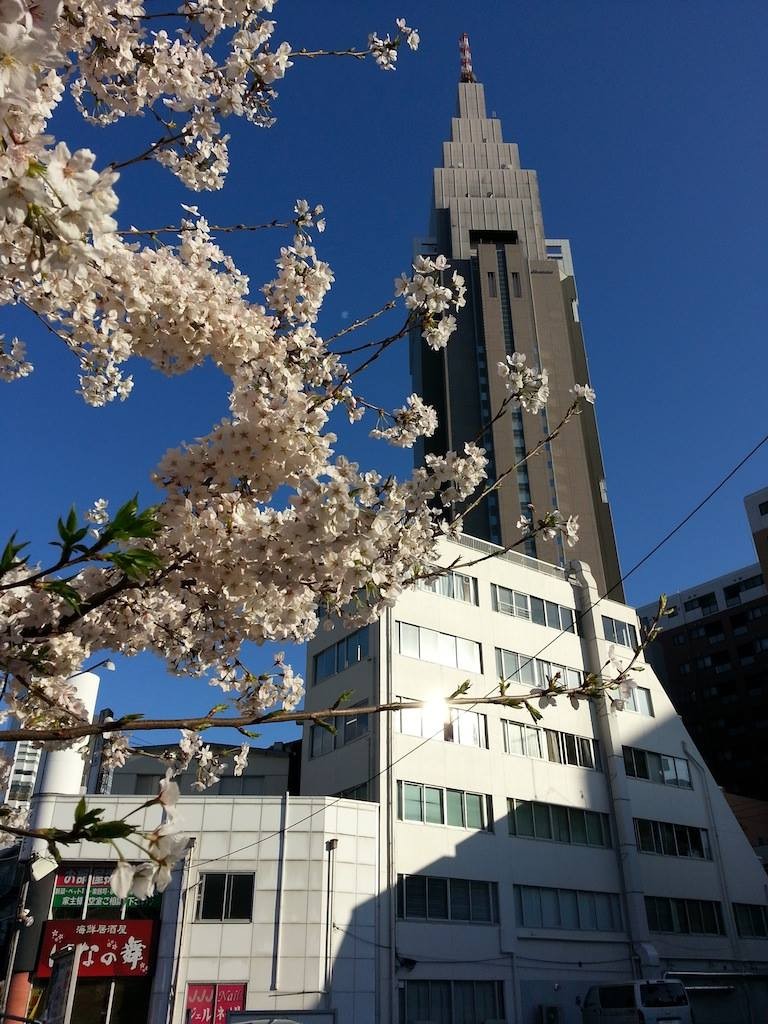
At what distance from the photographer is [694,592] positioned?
67375mm

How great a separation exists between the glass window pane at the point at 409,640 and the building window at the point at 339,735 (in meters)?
2.25

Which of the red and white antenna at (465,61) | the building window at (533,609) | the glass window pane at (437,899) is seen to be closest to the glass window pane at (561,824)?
the glass window pane at (437,899)

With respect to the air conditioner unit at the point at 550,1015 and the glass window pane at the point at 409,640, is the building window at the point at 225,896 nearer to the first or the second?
the glass window pane at the point at 409,640

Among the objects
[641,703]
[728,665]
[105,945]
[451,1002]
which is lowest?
[451,1002]

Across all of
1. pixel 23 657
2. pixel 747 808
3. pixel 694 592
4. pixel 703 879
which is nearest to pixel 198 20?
pixel 23 657

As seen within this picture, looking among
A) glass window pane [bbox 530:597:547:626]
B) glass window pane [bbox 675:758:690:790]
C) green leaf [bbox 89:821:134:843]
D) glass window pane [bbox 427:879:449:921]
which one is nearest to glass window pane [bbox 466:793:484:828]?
glass window pane [bbox 427:879:449:921]

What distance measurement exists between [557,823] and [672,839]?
5.82m

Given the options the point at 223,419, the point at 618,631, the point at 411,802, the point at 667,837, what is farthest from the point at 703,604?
the point at 223,419

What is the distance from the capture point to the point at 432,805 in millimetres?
23219

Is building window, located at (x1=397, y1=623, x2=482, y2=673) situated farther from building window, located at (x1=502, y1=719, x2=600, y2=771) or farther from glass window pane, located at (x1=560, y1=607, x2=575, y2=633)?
glass window pane, located at (x1=560, y1=607, x2=575, y2=633)

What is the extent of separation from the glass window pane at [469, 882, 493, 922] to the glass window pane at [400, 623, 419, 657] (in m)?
7.19

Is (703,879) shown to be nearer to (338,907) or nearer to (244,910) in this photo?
(338,907)

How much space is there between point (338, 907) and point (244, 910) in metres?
2.46

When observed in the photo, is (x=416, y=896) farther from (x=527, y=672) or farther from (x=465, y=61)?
(x=465, y=61)
